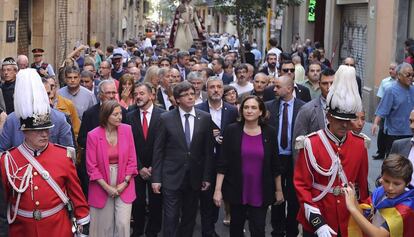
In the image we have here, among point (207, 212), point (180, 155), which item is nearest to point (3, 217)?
point (180, 155)

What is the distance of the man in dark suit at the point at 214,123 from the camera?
862 cm

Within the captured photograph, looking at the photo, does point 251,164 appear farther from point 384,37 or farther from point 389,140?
point 384,37

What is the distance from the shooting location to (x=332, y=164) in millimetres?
5848

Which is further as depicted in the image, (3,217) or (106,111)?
(106,111)

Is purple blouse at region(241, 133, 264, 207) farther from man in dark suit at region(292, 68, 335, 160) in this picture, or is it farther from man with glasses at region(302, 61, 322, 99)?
man with glasses at region(302, 61, 322, 99)

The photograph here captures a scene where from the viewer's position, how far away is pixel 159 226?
8.88 metres

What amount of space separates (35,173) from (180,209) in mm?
2975

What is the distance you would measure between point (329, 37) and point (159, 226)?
18.3 metres

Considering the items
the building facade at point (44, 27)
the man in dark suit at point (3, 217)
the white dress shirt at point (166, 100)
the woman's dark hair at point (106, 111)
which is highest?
the building facade at point (44, 27)

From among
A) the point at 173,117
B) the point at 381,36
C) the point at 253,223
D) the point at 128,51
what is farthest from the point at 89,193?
the point at 128,51

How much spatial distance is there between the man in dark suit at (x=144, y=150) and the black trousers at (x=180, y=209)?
63 centimetres

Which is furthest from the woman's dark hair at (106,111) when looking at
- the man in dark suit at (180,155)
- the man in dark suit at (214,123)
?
the man in dark suit at (214,123)

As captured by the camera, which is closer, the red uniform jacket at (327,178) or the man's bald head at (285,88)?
the red uniform jacket at (327,178)

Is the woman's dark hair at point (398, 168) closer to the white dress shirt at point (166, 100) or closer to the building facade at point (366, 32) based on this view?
the white dress shirt at point (166, 100)
